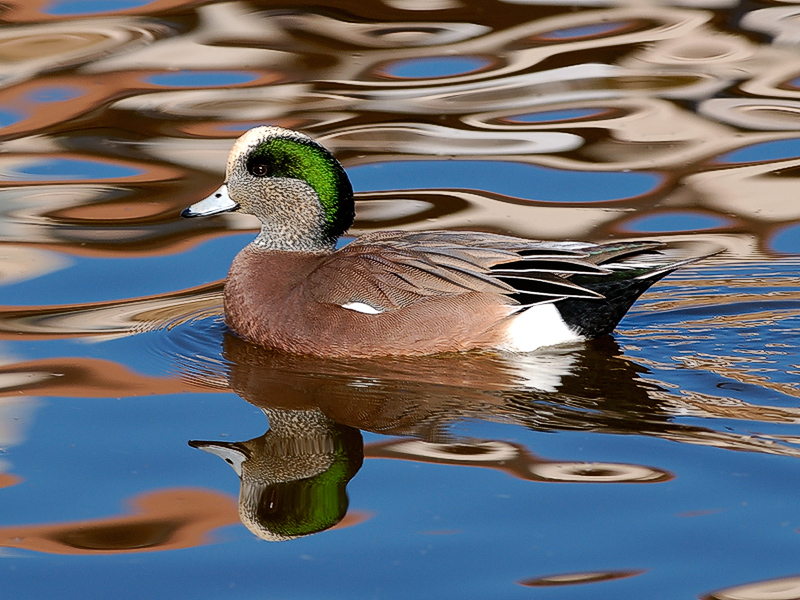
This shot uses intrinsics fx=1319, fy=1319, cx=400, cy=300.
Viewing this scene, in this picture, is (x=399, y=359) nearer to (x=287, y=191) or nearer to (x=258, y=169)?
(x=287, y=191)

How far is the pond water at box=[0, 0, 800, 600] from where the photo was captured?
12.4 ft

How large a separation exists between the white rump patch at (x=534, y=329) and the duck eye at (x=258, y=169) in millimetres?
1324

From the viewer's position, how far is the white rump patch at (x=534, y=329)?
5.43m

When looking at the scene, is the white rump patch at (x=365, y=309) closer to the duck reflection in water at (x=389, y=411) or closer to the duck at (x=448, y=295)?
the duck at (x=448, y=295)

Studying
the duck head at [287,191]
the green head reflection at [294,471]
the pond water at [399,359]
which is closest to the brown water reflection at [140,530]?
the pond water at [399,359]

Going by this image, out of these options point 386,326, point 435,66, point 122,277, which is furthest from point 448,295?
point 435,66

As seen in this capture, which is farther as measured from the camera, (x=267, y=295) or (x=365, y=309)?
(x=267, y=295)

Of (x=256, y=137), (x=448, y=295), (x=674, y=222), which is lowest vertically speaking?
(x=448, y=295)

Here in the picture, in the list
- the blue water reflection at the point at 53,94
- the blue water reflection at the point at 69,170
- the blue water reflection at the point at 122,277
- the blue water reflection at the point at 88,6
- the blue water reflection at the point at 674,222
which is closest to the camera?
the blue water reflection at the point at 122,277

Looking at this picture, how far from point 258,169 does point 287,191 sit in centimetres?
16

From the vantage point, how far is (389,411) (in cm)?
477

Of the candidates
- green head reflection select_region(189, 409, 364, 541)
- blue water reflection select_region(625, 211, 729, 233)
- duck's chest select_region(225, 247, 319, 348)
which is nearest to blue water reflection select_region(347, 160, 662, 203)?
blue water reflection select_region(625, 211, 729, 233)

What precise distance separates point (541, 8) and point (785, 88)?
2070mm

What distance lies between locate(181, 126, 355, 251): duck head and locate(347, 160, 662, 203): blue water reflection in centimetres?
151
